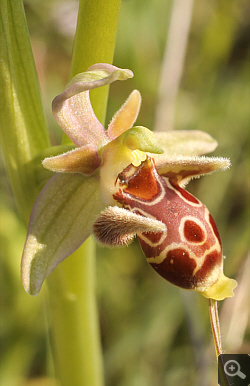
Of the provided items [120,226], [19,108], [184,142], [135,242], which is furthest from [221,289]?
[135,242]

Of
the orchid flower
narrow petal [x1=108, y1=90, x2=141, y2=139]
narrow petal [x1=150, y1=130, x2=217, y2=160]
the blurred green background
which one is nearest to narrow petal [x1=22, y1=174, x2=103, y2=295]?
the orchid flower

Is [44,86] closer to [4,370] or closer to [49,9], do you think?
[49,9]

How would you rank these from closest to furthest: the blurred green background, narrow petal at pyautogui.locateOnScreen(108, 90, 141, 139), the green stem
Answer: narrow petal at pyautogui.locateOnScreen(108, 90, 141, 139)
the green stem
the blurred green background

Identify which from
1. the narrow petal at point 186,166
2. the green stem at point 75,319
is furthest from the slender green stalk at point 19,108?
the narrow petal at point 186,166

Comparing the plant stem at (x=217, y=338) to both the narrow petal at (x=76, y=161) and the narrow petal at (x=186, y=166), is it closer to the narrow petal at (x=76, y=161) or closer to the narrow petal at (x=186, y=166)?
the narrow petal at (x=186, y=166)

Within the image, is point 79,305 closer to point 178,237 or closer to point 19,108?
point 178,237

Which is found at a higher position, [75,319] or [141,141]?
[141,141]

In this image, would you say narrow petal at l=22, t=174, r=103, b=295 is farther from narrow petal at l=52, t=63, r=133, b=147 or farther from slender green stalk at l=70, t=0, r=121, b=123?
slender green stalk at l=70, t=0, r=121, b=123
